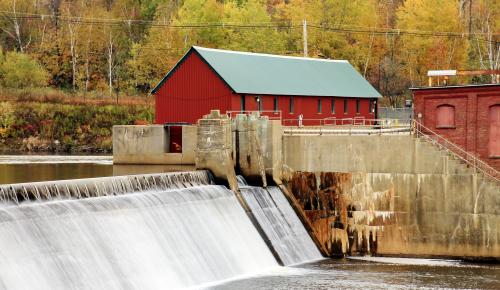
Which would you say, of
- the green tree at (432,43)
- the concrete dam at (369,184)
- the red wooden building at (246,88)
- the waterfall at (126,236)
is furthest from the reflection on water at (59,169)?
the green tree at (432,43)

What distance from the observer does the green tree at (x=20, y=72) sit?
89.8m

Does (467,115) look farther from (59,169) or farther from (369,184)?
(59,169)

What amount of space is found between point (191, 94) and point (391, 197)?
1695 cm

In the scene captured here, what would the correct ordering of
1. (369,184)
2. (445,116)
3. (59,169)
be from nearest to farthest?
(369,184) → (445,116) → (59,169)

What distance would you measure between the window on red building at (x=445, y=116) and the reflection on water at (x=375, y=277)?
24.7 feet

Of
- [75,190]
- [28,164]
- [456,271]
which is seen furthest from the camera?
[28,164]

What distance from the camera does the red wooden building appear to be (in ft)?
169

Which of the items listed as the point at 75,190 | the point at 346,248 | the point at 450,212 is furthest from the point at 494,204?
the point at 75,190

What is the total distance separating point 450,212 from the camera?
131ft

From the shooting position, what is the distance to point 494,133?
4147cm

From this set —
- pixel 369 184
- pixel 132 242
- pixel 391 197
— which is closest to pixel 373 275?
pixel 391 197

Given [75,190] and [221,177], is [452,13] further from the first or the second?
[75,190]

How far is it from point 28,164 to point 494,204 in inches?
1213

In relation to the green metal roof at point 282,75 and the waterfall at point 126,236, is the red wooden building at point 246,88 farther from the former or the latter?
the waterfall at point 126,236
